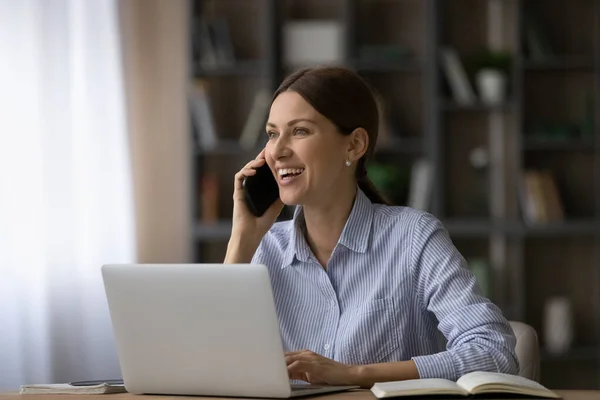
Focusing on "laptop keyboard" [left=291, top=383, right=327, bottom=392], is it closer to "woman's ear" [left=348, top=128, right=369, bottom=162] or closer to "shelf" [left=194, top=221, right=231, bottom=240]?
"woman's ear" [left=348, top=128, right=369, bottom=162]

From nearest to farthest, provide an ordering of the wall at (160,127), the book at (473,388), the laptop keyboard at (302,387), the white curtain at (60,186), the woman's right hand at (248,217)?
the book at (473,388) < the laptop keyboard at (302,387) < the woman's right hand at (248,217) < the white curtain at (60,186) < the wall at (160,127)

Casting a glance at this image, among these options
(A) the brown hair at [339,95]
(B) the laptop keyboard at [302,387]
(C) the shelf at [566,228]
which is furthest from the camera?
(C) the shelf at [566,228]

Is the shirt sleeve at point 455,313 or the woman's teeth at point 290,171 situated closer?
the shirt sleeve at point 455,313

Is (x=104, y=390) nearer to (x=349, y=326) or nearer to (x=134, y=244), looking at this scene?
(x=349, y=326)

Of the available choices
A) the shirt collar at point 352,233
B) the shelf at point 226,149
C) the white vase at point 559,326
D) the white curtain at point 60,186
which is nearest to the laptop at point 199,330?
the shirt collar at point 352,233

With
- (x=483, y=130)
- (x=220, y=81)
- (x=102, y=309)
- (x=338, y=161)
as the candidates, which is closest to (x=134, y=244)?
(x=102, y=309)

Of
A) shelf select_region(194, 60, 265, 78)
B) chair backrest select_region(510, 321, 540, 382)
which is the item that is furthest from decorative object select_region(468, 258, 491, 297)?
chair backrest select_region(510, 321, 540, 382)

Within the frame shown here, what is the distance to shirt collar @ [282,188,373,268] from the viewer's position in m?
2.19

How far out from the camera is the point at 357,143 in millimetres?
2275

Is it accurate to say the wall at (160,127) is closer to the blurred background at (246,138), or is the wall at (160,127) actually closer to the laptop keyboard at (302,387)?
the blurred background at (246,138)

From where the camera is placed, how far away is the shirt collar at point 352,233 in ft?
7.18

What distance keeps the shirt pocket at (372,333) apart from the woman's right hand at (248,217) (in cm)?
35

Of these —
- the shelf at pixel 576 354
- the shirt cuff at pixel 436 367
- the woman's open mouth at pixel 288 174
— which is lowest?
the shelf at pixel 576 354

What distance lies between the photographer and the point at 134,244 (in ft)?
16.4
